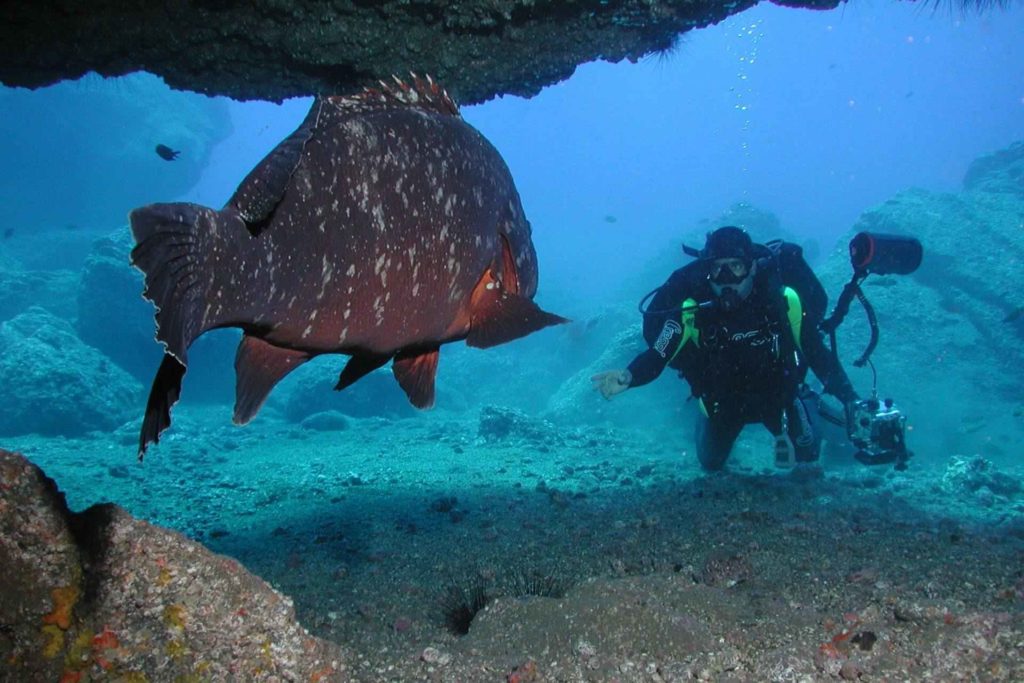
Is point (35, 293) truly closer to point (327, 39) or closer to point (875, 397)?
point (327, 39)

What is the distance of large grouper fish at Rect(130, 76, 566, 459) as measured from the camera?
4.13ft

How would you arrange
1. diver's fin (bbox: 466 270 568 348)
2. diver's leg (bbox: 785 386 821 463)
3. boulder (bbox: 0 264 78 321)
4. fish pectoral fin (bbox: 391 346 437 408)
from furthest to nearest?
boulder (bbox: 0 264 78 321) < diver's leg (bbox: 785 386 821 463) < fish pectoral fin (bbox: 391 346 437 408) < diver's fin (bbox: 466 270 568 348)

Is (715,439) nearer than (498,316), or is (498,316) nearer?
(498,316)

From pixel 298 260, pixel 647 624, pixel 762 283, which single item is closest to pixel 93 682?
pixel 298 260

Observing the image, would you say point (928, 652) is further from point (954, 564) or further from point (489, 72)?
point (489, 72)

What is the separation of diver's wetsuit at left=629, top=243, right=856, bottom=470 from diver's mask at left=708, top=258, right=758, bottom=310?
6.1 inches

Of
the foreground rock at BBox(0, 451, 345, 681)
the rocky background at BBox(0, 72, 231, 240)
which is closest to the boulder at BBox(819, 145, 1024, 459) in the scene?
the foreground rock at BBox(0, 451, 345, 681)

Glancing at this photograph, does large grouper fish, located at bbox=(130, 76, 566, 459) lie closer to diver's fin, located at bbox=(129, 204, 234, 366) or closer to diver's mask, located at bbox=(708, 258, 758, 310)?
diver's fin, located at bbox=(129, 204, 234, 366)

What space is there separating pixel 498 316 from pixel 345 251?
702 mm

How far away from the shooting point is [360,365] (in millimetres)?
2012

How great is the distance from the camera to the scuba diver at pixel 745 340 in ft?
23.4

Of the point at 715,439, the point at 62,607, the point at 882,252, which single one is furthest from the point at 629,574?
the point at 882,252

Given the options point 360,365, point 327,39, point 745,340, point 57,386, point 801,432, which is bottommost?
point 360,365

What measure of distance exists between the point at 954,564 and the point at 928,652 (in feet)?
4.93
